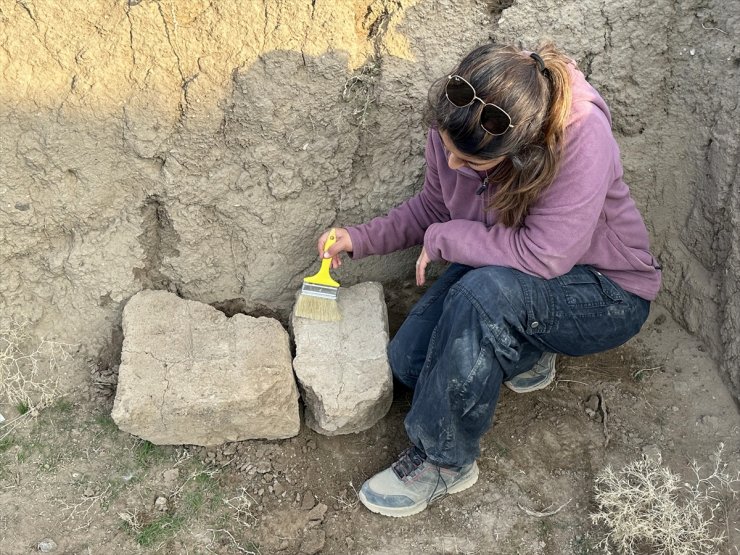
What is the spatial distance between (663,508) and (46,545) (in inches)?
65.8

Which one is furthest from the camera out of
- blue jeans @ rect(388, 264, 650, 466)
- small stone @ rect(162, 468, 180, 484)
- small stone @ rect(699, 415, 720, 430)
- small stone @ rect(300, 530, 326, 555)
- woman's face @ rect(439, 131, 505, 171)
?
small stone @ rect(699, 415, 720, 430)

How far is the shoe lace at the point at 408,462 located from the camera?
2.20m

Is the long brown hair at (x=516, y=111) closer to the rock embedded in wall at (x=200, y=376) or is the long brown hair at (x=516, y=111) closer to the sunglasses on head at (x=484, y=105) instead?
the sunglasses on head at (x=484, y=105)

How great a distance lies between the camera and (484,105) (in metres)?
1.70

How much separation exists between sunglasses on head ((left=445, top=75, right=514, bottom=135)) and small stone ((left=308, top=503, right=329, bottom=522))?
Result: 1.18 metres

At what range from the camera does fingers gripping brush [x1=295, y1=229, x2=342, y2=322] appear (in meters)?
2.40

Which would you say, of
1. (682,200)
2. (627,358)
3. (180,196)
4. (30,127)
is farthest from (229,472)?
(682,200)

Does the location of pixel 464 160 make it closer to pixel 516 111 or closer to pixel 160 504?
pixel 516 111

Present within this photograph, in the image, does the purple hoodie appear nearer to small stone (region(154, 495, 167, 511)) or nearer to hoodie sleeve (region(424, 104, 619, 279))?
hoodie sleeve (region(424, 104, 619, 279))

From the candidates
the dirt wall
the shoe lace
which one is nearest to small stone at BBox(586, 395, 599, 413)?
the dirt wall

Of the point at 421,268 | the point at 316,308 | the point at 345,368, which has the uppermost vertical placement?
the point at 421,268

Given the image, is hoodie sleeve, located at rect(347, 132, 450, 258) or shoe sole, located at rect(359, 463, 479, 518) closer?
shoe sole, located at rect(359, 463, 479, 518)

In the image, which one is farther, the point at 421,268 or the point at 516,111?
the point at 421,268

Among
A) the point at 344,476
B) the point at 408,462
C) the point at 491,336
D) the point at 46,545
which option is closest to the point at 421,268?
the point at 491,336
